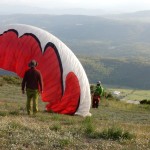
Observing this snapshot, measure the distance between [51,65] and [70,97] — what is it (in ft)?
5.81

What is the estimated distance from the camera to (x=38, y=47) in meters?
20.7

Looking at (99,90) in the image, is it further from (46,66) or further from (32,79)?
(32,79)

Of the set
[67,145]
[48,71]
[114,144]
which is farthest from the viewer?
[48,71]

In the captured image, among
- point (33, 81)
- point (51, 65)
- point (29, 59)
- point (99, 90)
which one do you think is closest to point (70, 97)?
point (51, 65)

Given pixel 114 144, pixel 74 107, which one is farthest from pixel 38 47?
pixel 114 144

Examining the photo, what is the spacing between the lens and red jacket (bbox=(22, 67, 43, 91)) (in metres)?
18.0

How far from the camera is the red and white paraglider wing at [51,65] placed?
20016 millimetres

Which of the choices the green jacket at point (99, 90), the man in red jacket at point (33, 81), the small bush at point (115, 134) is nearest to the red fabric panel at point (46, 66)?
the man in red jacket at point (33, 81)

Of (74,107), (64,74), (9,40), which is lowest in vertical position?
(74,107)

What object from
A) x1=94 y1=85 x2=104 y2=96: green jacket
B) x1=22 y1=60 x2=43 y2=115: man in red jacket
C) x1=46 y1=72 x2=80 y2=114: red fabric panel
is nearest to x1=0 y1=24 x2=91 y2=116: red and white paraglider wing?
x1=46 y1=72 x2=80 y2=114: red fabric panel

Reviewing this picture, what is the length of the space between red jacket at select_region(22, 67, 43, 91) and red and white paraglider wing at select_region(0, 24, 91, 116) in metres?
1.74

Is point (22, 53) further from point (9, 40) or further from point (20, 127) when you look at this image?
point (20, 127)

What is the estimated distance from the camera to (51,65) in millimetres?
20125

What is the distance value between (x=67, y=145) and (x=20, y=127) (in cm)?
216
